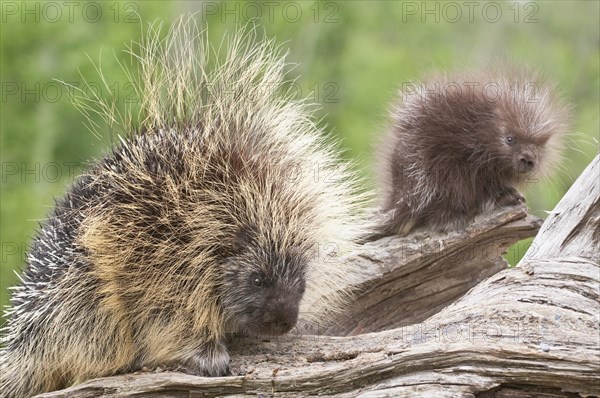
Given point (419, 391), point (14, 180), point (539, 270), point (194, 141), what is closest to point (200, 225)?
point (194, 141)

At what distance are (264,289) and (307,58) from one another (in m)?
11.2

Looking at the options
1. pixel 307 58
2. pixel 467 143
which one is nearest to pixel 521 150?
pixel 467 143

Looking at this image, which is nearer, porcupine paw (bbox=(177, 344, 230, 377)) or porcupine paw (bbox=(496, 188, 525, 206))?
porcupine paw (bbox=(177, 344, 230, 377))

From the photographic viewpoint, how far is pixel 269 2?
13.6m

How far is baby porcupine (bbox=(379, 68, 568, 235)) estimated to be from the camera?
3.53 meters

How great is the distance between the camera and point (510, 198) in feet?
12.3

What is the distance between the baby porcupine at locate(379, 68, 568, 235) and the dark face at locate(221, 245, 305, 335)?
1.05 meters

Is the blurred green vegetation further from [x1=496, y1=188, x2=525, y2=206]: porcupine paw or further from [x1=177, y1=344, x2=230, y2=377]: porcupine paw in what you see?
[x1=177, y1=344, x2=230, y2=377]: porcupine paw

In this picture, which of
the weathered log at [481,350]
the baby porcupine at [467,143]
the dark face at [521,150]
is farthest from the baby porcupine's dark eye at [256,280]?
the dark face at [521,150]

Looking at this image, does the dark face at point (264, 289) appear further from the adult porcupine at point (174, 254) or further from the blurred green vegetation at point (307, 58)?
the blurred green vegetation at point (307, 58)

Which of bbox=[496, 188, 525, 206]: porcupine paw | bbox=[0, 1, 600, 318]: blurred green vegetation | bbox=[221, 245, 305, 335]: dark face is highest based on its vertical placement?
bbox=[0, 1, 600, 318]: blurred green vegetation

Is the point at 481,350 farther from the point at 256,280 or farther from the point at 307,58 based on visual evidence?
the point at 307,58

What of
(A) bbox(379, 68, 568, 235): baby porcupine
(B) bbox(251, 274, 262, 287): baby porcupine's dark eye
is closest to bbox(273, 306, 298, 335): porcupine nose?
(B) bbox(251, 274, 262, 287): baby porcupine's dark eye

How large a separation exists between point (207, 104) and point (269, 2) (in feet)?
35.2
